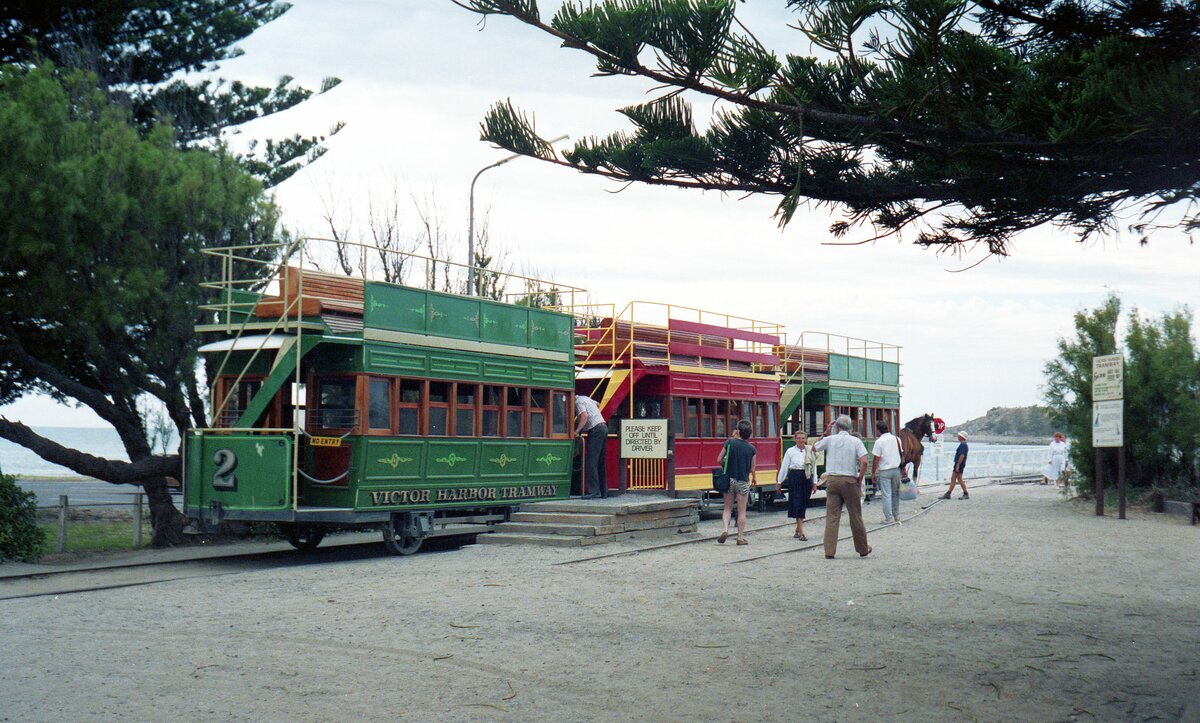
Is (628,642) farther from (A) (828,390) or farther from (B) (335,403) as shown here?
(A) (828,390)

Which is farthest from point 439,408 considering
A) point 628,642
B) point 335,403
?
point 628,642

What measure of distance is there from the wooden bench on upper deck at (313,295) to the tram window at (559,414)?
4752 millimetres

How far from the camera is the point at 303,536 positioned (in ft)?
59.0

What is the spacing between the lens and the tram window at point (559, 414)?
20375mm

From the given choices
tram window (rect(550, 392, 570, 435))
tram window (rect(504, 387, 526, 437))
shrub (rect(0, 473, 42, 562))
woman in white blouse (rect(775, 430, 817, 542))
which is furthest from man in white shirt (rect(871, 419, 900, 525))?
shrub (rect(0, 473, 42, 562))

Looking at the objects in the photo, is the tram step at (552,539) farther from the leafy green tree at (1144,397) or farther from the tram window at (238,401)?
the leafy green tree at (1144,397)

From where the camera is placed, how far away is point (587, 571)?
14.0 m

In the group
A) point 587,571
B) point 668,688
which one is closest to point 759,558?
point 587,571

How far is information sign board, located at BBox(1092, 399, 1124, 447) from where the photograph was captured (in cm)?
2281

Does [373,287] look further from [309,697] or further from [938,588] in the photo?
[309,697]

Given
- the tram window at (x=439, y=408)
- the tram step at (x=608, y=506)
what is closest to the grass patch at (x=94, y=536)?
the tram window at (x=439, y=408)

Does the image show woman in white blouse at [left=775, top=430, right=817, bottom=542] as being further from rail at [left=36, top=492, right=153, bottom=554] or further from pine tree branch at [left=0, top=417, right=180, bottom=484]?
rail at [left=36, top=492, right=153, bottom=554]

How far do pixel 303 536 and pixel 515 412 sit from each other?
389 cm

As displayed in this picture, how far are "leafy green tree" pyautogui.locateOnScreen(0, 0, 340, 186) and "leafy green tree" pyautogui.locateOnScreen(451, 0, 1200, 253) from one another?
17.1 metres
